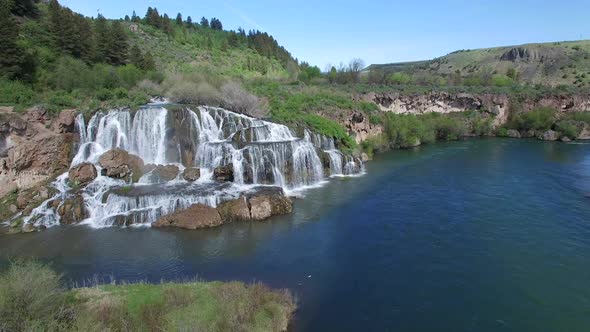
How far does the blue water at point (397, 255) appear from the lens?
12.6 metres

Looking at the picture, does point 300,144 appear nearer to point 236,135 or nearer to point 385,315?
point 236,135

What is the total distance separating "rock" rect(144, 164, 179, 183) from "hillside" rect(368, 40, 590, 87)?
60355 mm

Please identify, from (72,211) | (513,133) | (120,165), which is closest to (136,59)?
(120,165)

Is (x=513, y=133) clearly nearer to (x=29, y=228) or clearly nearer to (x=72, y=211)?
(x=72, y=211)

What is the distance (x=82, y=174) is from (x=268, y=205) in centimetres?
1140

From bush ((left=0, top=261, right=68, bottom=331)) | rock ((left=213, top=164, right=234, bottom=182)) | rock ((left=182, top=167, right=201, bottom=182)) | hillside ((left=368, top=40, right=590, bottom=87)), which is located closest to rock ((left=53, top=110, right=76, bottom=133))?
rock ((left=182, top=167, right=201, bottom=182))

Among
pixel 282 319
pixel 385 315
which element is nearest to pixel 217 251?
pixel 282 319

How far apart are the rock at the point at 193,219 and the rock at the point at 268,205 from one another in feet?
6.34

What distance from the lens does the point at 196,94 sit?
109 feet

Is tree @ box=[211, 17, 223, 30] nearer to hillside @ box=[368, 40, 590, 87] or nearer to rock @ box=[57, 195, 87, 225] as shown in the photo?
hillside @ box=[368, 40, 590, 87]

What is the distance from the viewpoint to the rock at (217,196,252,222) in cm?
2081

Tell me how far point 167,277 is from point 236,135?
14952mm

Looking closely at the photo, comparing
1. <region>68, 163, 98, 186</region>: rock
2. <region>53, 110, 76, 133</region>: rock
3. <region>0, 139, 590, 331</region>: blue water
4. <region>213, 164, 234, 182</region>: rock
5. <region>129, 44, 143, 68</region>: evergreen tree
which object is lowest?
<region>0, 139, 590, 331</region>: blue water

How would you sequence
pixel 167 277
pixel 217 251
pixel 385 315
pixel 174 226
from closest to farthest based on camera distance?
pixel 385 315, pixel 167 277, pixel 217 251, pixel 174 226
